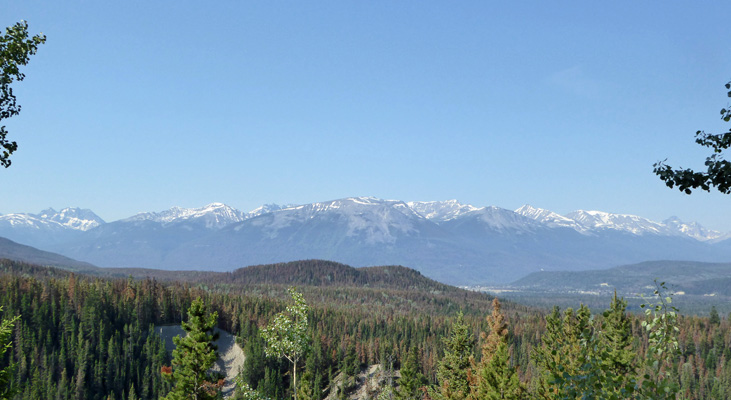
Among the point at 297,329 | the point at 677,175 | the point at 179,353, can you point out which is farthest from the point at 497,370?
the point at 677,175

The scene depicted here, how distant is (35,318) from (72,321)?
1141 cm

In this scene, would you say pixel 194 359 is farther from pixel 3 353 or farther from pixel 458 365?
pixel 458 365

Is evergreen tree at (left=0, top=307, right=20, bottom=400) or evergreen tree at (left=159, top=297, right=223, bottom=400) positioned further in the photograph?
evergreen tree at (left=159, top=297, right=223, bottom=400)

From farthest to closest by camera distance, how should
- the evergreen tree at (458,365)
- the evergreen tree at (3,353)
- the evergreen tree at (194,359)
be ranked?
the evergreen tree at (458,365), the evergreen tree at (194,359), the evergreen tree at (3,353)

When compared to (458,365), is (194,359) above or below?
above

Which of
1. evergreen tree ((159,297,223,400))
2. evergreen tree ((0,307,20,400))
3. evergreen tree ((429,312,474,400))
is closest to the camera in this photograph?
evergreen tree ((0,307,20,400))

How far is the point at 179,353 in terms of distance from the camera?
5016 cm

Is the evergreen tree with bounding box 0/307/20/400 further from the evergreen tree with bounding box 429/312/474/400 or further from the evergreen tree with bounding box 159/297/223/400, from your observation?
the evergreen tree with bounding box 429/312/474/400

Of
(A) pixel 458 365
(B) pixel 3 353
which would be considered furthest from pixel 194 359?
(A) pixel 458 365

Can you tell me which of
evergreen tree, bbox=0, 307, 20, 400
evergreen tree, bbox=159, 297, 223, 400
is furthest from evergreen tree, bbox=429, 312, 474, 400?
evergreen tree, bbox=0, 307, 20, 400

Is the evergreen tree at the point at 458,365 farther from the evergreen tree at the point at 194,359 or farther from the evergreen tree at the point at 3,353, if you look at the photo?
the evergreen tree at the point at 3,353

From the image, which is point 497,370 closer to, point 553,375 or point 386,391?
point 386,391

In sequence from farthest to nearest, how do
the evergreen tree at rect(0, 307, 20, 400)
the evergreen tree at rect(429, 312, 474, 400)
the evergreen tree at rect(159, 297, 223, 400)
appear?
the evergreen tree at rect(429, 312, 474, 400), the evergreen tree at rect(159, 297, 223, 400), the evergreen tree at rect(0, 307, 20, 400)

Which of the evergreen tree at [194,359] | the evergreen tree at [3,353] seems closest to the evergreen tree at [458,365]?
the evergreen tree at [194,359]
